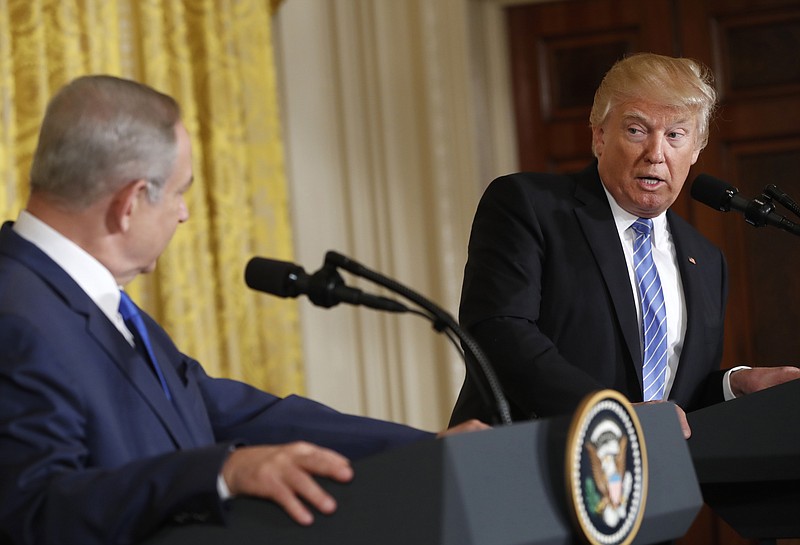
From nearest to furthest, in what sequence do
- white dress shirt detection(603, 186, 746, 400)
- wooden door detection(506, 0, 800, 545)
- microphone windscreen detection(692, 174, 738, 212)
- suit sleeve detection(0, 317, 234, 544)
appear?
suit sleeve detection(0, 317, 234, 544)
microphone windscreen detection(692, 174, 738, 212)
white dress shirt detection(603, 186, 746, 400)
wooden door detection(506, 0, 800, 545)

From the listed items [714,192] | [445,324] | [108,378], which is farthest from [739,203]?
[108,378]

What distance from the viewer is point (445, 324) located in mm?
1859

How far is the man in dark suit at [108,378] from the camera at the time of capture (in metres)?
1.62

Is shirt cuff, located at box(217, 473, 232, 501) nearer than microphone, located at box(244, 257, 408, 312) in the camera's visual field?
Yes

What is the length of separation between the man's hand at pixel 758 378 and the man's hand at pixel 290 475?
1589 millimetres

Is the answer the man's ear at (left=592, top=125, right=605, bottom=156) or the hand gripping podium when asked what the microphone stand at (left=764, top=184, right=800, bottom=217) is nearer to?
the man's ear at (left=592, top=125, right=605, bottom=156)

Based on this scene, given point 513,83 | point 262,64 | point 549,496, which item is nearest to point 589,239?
point 549,496

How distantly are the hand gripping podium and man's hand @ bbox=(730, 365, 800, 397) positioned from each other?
1.37 m

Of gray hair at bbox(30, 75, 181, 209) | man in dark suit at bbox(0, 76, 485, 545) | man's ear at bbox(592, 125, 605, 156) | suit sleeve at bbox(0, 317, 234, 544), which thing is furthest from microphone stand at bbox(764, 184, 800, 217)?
suit sleeve at bbox(0, 317, 234, 544)

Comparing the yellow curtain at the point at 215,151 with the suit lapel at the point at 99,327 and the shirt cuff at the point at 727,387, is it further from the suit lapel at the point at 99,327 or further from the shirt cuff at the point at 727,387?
the suit lapel at the point at 99,327

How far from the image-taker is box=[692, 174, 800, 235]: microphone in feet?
8.55

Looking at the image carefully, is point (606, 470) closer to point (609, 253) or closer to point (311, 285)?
point (311, 285)

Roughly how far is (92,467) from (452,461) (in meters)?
0.61

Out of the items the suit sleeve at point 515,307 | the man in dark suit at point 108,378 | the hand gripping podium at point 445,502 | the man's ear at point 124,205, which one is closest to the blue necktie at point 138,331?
the man in dark suit at point 108,378
